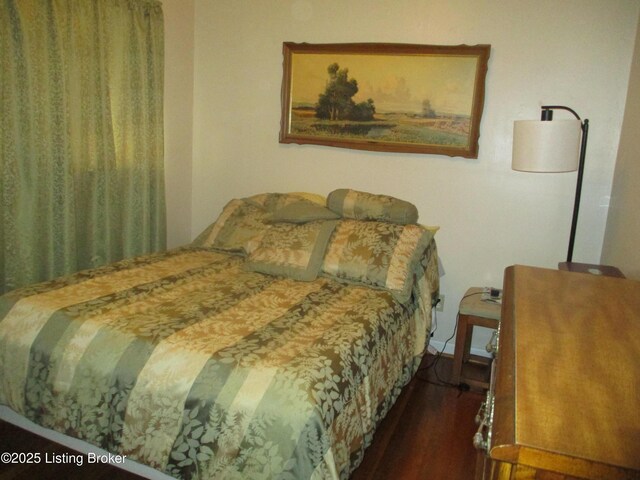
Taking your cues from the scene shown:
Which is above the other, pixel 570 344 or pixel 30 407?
pixel 570 344

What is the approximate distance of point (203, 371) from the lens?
4.99 ft

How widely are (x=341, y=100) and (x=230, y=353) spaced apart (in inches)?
84.6

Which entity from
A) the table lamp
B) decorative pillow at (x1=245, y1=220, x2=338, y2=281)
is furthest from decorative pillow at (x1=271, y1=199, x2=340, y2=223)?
the table lamp

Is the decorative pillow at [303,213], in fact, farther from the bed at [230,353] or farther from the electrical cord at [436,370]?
the electrical cord at [436,370]

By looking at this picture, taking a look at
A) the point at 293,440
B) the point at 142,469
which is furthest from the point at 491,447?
the point at 142,469

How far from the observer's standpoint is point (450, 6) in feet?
9.48

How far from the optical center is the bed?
1.43 meters

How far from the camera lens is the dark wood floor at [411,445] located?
6.09 ft

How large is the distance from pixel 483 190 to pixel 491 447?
2.51m

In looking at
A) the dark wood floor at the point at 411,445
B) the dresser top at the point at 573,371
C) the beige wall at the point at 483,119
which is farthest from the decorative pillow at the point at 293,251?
the dresser top at the point at 573,371

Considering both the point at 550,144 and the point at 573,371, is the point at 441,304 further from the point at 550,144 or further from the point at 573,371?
the point at 573,371

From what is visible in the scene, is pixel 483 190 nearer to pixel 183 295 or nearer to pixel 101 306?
pixel 183 295

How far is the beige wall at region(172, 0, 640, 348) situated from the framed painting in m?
0.08

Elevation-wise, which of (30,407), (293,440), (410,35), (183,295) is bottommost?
(30,407)
